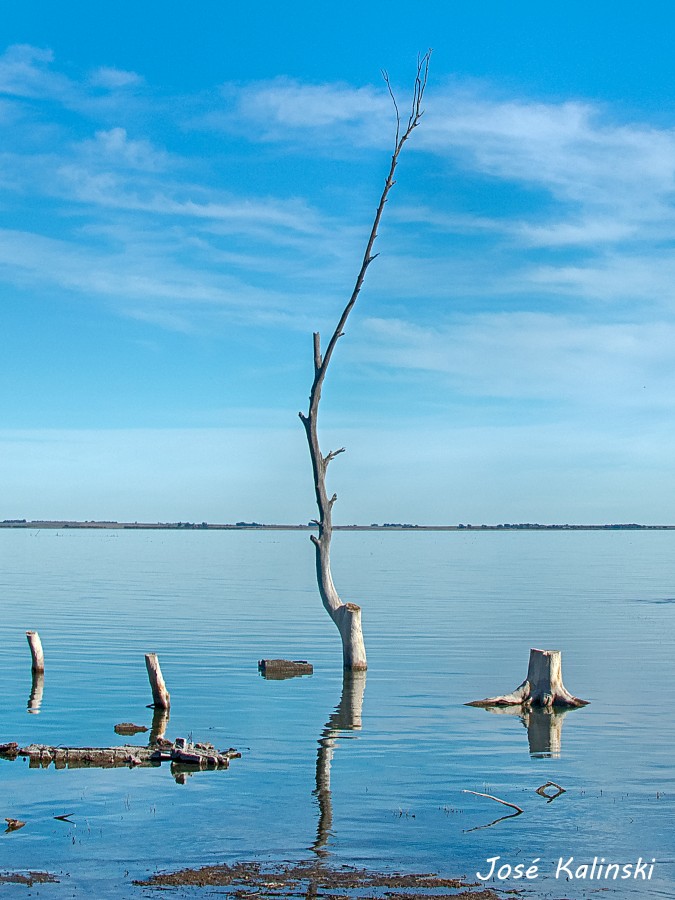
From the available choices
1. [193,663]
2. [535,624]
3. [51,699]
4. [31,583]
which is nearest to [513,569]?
[31,583]

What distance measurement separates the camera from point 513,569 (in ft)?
331

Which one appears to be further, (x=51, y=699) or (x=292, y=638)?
(x=292, y=638)

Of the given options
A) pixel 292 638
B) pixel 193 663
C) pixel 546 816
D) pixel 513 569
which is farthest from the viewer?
pixel 513 569

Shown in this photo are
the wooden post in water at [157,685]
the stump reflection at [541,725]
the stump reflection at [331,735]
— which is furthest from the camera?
the wooden post in water at [157,685]

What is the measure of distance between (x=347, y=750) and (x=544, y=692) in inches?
253

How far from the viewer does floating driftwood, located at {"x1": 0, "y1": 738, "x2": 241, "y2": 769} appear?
701 inches

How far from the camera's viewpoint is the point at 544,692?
2428 centimetres

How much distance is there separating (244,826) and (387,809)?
2.19m

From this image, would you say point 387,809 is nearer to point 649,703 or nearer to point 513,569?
point 649,703

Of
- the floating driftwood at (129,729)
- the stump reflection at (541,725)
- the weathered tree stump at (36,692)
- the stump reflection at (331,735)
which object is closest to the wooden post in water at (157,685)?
the floating driftwood at (129,729)

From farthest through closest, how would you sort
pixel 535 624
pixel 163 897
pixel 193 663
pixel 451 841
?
pixel 535 624
pixel 193 663
pixel 451 841
pixel 163 897
